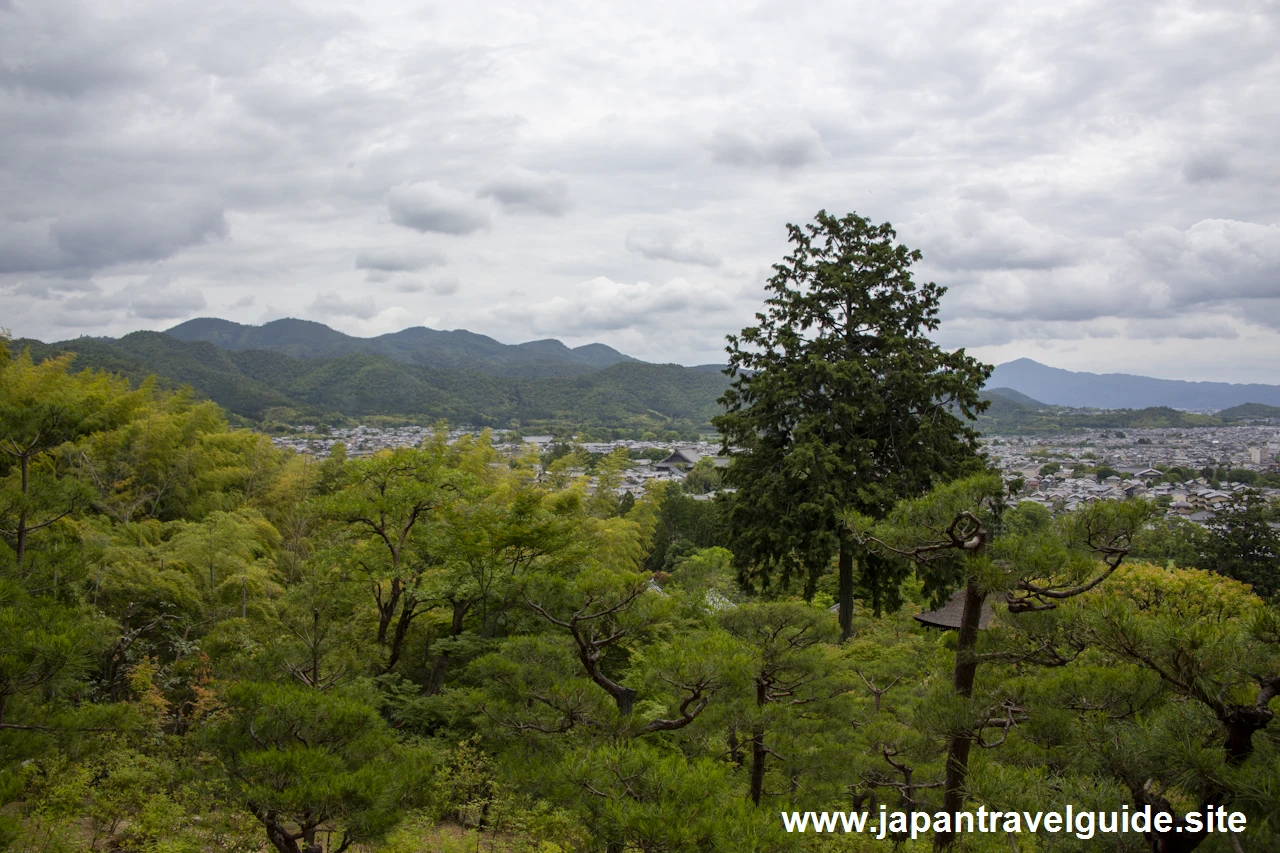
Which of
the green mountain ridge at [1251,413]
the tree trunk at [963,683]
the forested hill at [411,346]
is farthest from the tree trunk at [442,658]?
the green mountain ridge at [1251,413]

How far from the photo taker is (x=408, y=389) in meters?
77.9

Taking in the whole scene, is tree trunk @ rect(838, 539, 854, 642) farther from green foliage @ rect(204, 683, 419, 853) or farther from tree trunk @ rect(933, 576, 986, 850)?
green foliage @ rect(204, 683, 419, 853)

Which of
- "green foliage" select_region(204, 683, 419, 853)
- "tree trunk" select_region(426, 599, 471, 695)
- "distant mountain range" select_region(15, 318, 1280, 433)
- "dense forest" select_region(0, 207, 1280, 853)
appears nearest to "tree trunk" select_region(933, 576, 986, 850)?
"dense forest" select_region(0, 207, 1280, 853)

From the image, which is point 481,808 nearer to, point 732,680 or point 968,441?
point 732,680

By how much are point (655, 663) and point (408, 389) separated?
78438 mm

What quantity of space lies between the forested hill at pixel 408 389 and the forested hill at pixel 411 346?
23069 mm

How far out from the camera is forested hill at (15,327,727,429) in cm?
5725

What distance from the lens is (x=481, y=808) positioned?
19.4 feet

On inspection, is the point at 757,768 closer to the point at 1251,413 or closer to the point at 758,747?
the point at 758,747

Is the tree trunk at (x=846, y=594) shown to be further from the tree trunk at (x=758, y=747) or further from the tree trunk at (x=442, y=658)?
the tree trunk at (x=442, y=658)

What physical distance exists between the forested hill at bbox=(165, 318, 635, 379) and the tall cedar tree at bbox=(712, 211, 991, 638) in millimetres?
110908

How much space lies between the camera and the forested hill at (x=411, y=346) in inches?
5172

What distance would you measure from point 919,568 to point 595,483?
47.8 ft

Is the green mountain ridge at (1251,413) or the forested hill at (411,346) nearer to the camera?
the green mountain ridge at (1251,413)
